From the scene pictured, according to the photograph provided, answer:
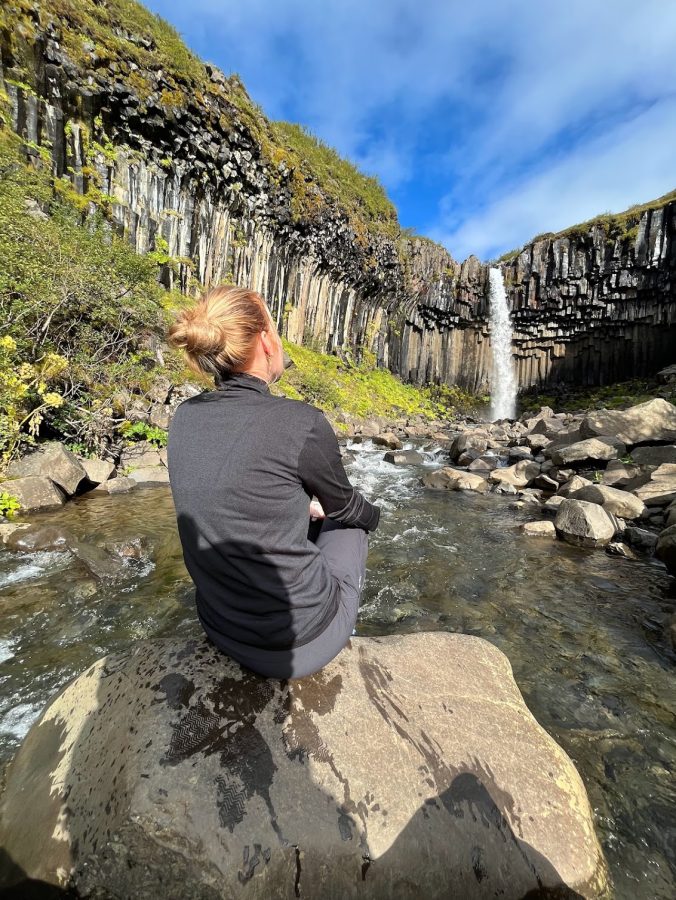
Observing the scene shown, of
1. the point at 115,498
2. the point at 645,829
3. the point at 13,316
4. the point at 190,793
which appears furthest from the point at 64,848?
the point at 13,316

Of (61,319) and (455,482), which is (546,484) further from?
(61,319)

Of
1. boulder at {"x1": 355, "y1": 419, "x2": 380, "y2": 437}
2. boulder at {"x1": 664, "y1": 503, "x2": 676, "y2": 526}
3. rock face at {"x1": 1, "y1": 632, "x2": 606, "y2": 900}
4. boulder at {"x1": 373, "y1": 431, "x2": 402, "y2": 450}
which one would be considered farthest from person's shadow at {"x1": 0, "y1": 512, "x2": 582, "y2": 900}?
boulder at {"x1": 355, "y1": 419, "x2": 380, "y2": 437}

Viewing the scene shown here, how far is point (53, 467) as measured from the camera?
6.91 metres

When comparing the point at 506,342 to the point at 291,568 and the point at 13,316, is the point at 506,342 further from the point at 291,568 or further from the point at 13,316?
the point at 291,568

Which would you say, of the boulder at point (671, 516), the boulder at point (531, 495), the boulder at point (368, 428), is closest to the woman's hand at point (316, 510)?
the boulder at point (671, 516)

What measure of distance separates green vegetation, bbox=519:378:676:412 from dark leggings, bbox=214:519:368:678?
84.3ft

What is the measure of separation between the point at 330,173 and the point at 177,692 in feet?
111

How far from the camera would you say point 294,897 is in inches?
57.4

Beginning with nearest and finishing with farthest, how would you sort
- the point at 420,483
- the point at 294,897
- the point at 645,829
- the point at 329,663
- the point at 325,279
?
the point at 294,897 < the point at 645,829 < the point at 329,663 < the point at 420,483 < the point at 325,279

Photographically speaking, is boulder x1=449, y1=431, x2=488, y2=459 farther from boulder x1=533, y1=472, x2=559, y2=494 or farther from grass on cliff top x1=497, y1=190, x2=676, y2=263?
grass on cliff top x1=497, y1=190, x2=676, y2=263

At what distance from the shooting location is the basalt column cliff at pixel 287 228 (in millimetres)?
13203

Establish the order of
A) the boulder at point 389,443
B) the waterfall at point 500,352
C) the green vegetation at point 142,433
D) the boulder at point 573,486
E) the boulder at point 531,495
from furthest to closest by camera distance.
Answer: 1. the waterfall at point 500,352
2. the boulder at point 389,443
3. the green vegetation at point 142,433
4. the boulder at point 531,495
5. the boulder at point 573,486

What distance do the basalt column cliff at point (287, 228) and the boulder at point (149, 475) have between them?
33.8 ft

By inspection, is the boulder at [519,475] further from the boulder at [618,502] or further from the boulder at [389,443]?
the boulder at [389,443]
